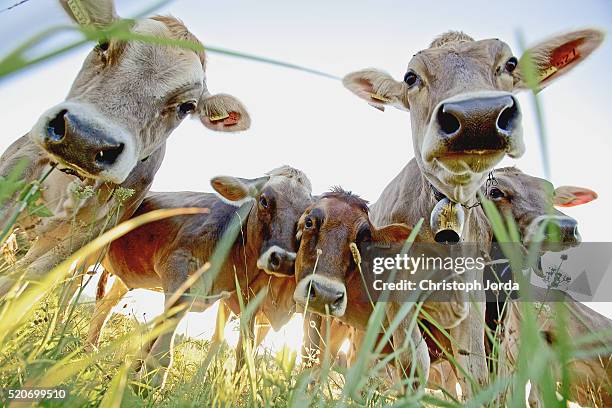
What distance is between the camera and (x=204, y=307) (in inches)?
209

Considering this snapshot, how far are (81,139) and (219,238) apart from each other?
8.81 feet

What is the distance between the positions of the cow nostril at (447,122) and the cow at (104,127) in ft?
5.03

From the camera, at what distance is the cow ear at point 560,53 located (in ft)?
13.0

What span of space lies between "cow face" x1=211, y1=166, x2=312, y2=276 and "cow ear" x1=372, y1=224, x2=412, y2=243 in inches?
40.7

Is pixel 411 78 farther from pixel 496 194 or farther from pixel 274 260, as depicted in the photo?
pixel 274 260

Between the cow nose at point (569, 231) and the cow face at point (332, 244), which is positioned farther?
the cow nose at point (569, 231)

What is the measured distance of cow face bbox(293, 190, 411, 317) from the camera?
4.09m

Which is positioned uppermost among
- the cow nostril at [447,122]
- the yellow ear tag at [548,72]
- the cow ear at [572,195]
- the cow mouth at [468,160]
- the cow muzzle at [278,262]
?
the cow ear at [572,195]

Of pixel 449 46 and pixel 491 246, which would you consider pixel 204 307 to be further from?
pixel 449 46

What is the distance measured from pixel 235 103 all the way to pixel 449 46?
216 cm

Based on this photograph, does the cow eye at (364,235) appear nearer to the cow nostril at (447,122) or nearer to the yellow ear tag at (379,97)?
the yellow ear tag at (379,97)

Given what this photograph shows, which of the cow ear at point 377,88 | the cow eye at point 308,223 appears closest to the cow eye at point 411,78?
the cow ear at point 377,88

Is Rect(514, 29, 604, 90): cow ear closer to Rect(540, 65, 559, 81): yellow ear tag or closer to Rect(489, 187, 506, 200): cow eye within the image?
Rect(540, 65, 559, 81): yellow ear tag

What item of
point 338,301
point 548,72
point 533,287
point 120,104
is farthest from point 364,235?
point 120,104
